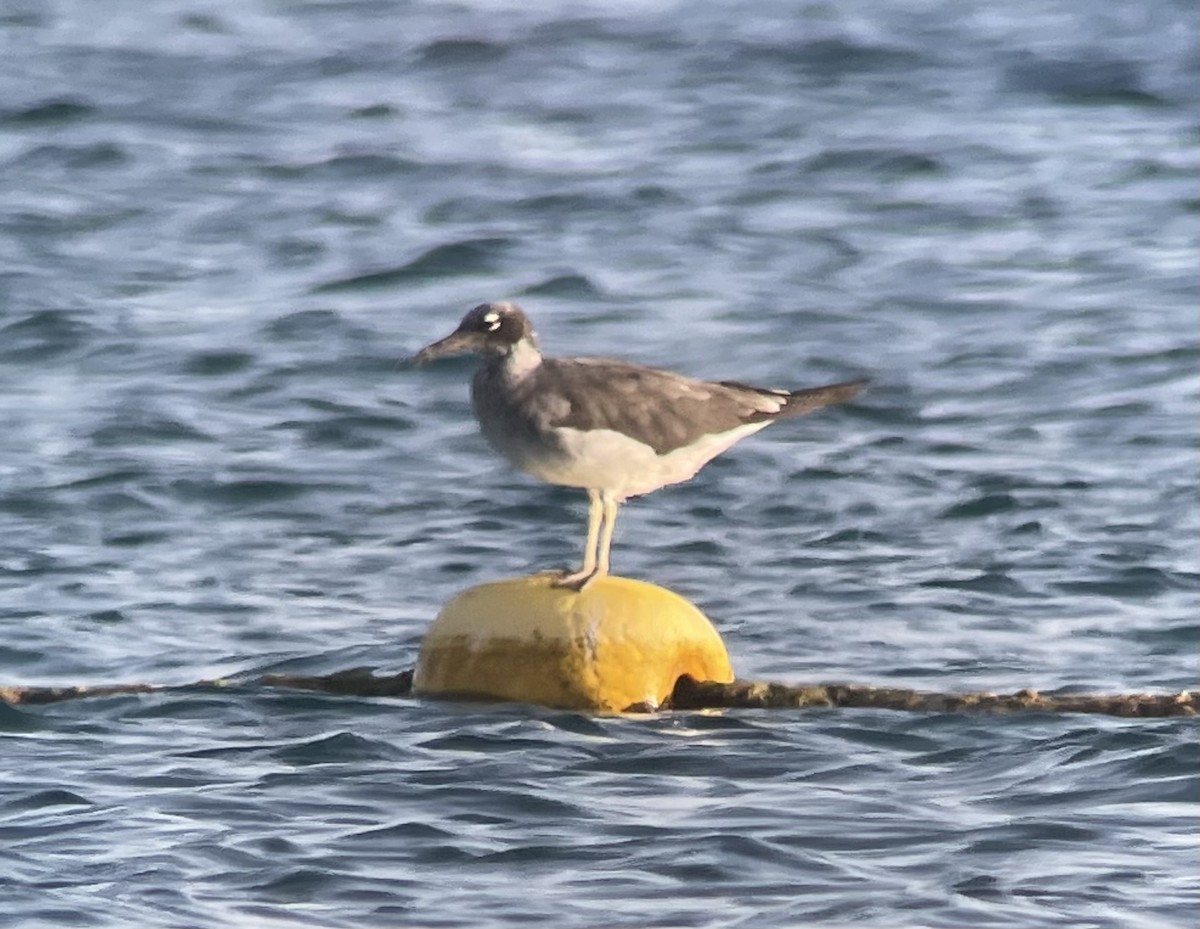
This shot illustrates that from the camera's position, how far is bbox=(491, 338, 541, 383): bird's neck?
14.8m

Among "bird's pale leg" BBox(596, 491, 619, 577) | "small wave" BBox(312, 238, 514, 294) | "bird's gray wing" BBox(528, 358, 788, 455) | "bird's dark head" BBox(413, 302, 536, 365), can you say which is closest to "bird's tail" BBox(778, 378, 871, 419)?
"bird's gray wing" BBox(528, 358, 788, 455)

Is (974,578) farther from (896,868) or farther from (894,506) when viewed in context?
(896,868)

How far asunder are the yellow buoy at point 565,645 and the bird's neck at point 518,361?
42.8 inches

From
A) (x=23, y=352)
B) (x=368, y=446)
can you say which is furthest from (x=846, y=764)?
(x=23, y=352)

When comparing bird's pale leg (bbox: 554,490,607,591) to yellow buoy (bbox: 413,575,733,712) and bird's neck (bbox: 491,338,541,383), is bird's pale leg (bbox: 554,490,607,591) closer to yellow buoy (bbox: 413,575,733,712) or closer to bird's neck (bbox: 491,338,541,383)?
yellow buoy (bbox: 413,575,733,712)

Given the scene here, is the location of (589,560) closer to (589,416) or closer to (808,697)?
(589,416)

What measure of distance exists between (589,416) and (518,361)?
545mm

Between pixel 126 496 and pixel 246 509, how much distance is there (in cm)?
94

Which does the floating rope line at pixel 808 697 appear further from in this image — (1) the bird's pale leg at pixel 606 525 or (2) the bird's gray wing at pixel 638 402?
(2) the bird's gray wing at pixel 638 402

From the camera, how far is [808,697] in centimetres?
1463

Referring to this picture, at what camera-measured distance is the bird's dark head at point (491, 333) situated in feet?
48.6

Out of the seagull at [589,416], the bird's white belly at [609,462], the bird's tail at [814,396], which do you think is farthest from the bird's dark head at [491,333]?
the bird's tail at [814,396]

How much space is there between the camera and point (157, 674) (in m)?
16.9

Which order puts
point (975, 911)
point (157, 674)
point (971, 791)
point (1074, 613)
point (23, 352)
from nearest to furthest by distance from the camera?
point (975, 911) → point (971, 791) → point (157, 674) → point (1074, 613) → point (23, 352)
